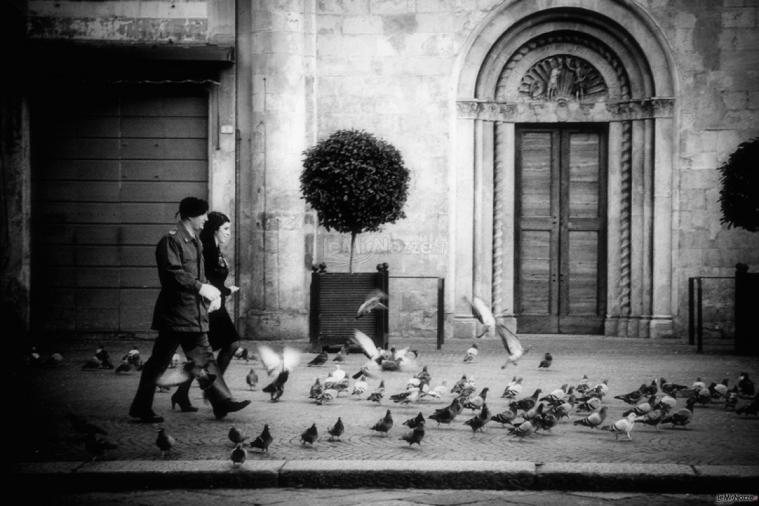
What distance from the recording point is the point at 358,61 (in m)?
16.0

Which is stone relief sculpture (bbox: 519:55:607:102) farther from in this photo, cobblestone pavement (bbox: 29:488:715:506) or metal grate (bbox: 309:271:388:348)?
cobblestone pavement (bbox: 29:488:715:506)

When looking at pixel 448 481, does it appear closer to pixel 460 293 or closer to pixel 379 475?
pixel 379 475

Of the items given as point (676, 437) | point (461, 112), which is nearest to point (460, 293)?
point (461, 112)

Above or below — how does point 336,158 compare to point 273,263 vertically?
above

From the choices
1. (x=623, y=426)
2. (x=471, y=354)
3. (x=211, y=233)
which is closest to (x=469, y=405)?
(x=623, y=426)

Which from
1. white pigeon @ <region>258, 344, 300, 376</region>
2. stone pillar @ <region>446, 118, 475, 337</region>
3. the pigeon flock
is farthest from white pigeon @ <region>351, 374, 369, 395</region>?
stone pillar @ <region>446, 118, 475, 337</region>

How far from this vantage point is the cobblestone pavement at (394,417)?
7.36 meters

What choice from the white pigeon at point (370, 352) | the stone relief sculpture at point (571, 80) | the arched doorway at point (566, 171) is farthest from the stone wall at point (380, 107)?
the white pigeon at point (370, 352)

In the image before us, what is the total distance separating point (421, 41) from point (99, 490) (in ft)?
34.9

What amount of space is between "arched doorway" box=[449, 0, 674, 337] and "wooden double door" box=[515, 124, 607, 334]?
16mm

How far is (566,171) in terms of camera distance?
645 inches

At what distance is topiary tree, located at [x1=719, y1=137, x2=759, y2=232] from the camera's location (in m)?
13.0

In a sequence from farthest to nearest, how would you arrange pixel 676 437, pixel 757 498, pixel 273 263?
pixel 273 263, pixel 676 437, pixel 757 498

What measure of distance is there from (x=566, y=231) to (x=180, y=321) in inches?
359
